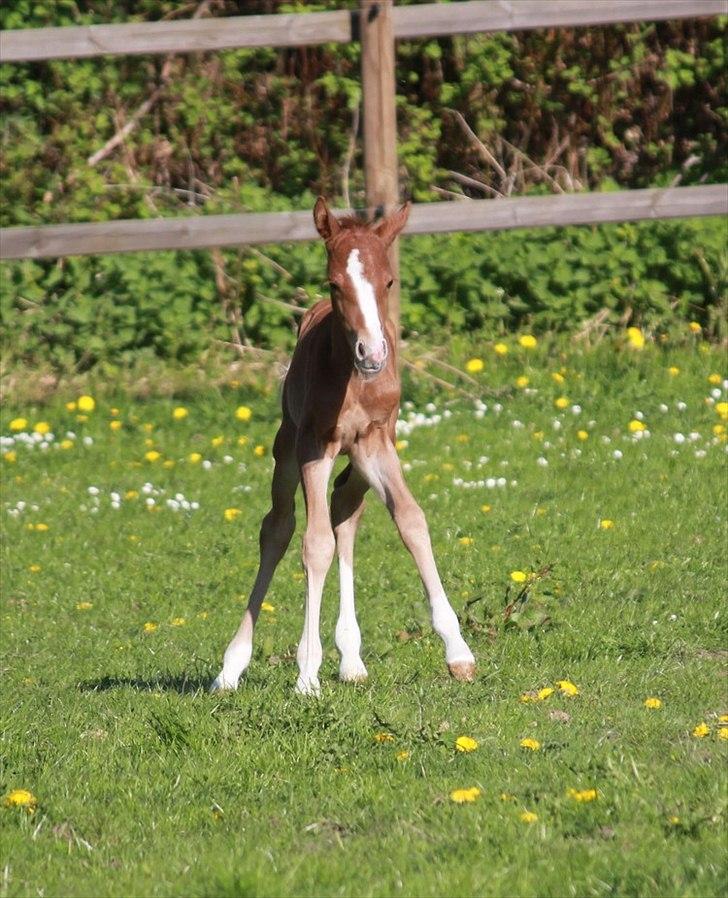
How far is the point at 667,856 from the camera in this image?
146 inches

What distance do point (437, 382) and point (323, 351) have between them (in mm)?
5224

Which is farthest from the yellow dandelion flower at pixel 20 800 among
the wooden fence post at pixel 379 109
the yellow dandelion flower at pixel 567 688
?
the wooden fence post at pixel 379 109

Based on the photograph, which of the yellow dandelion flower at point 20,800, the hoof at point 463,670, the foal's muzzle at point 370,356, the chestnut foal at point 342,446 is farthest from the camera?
the hoof at point 463,670

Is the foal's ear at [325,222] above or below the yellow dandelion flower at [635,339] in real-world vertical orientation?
above

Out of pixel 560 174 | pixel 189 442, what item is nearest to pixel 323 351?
pixel 189 442

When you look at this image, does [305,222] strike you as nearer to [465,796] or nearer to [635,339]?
[635,339]

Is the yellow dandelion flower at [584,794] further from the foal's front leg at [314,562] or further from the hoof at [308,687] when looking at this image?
the foal's front leg at [314,562]

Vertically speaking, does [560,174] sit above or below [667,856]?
below

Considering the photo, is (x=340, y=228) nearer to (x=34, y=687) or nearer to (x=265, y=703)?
(x=265, y=703)

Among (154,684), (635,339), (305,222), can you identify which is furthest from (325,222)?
(635,339)

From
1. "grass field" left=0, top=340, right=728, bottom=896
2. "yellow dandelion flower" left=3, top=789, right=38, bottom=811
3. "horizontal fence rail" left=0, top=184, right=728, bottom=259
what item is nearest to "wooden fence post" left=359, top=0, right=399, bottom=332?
"horizontal fence rail" left=0, top=184, right=728, bottom=259

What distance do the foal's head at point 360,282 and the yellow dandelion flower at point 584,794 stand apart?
1.46 m

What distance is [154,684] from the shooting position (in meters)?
6.11

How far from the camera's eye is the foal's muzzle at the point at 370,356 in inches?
194
